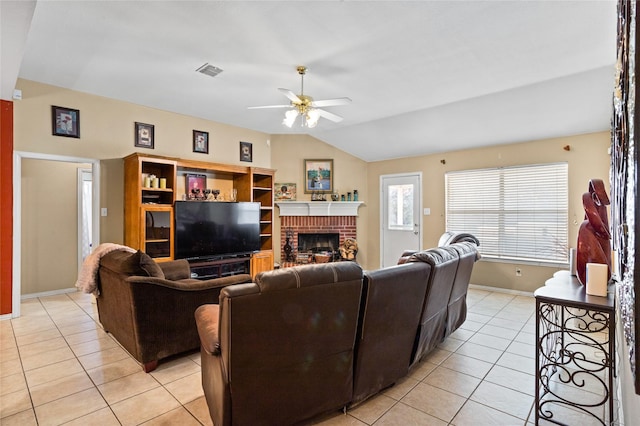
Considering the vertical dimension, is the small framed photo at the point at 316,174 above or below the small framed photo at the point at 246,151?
below

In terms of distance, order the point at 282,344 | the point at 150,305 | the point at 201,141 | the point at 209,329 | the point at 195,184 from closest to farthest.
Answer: the point at 282,344
the point at 209,329
the point at 150,305
the point at 195,184
the point at 201,141

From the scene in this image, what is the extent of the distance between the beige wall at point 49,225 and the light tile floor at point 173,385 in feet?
4.65

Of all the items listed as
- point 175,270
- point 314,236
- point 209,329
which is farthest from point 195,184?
point 209,329

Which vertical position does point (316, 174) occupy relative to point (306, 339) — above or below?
above

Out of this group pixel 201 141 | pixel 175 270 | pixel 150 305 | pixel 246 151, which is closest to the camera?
pixel 150 305

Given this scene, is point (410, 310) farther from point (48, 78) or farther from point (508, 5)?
point (48, 78)

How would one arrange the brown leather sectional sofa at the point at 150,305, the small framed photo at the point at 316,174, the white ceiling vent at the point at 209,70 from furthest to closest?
the small framed photo at the point at 316,174
the white ceiling vent at the point at 209,70
the brown leather sectional sofa at the point at 150,305

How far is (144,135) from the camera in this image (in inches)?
193

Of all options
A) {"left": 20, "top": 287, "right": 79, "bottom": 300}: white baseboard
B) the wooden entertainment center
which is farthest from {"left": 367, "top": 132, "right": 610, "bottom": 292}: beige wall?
{"left": 20, "top": 287, "right": 79, "bottom": 300}: white baseboard

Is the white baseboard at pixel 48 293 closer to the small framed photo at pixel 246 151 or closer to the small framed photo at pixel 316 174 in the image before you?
the small framed photo at pixel 246 151

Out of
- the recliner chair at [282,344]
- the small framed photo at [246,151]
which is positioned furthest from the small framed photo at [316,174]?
the recliner chair at [282,344]

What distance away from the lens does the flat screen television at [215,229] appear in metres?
4.78

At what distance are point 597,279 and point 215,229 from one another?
185 inches

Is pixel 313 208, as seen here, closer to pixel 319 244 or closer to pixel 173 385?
pixel 319 244
